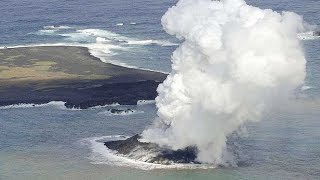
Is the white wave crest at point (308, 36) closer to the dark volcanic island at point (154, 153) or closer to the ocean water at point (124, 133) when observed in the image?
the ocean water at point (124, 133)

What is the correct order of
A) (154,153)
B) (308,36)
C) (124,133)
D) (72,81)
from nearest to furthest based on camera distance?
1. (154,153)
2. (124,133)
3. (72,81)
4. (308,36)

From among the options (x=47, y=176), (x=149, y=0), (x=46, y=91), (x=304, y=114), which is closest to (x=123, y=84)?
(x=46, y=91)

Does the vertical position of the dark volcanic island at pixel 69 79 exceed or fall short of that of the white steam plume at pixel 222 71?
it falls short

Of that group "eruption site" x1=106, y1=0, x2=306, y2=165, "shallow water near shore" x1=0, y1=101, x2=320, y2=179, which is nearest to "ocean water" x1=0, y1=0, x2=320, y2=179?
"shallow water near shore" x1=0, y1=101, x2=320, y2=179

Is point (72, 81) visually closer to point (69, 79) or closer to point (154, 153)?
point (69, 79)

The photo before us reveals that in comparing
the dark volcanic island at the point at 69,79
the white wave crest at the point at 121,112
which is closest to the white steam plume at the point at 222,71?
the white wave crest at the point at 121,112

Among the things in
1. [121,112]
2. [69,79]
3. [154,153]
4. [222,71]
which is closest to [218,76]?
[222,71]

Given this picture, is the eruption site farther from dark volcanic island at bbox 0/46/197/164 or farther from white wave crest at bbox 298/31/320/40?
white wave crest at bbox 298/31/320/40
